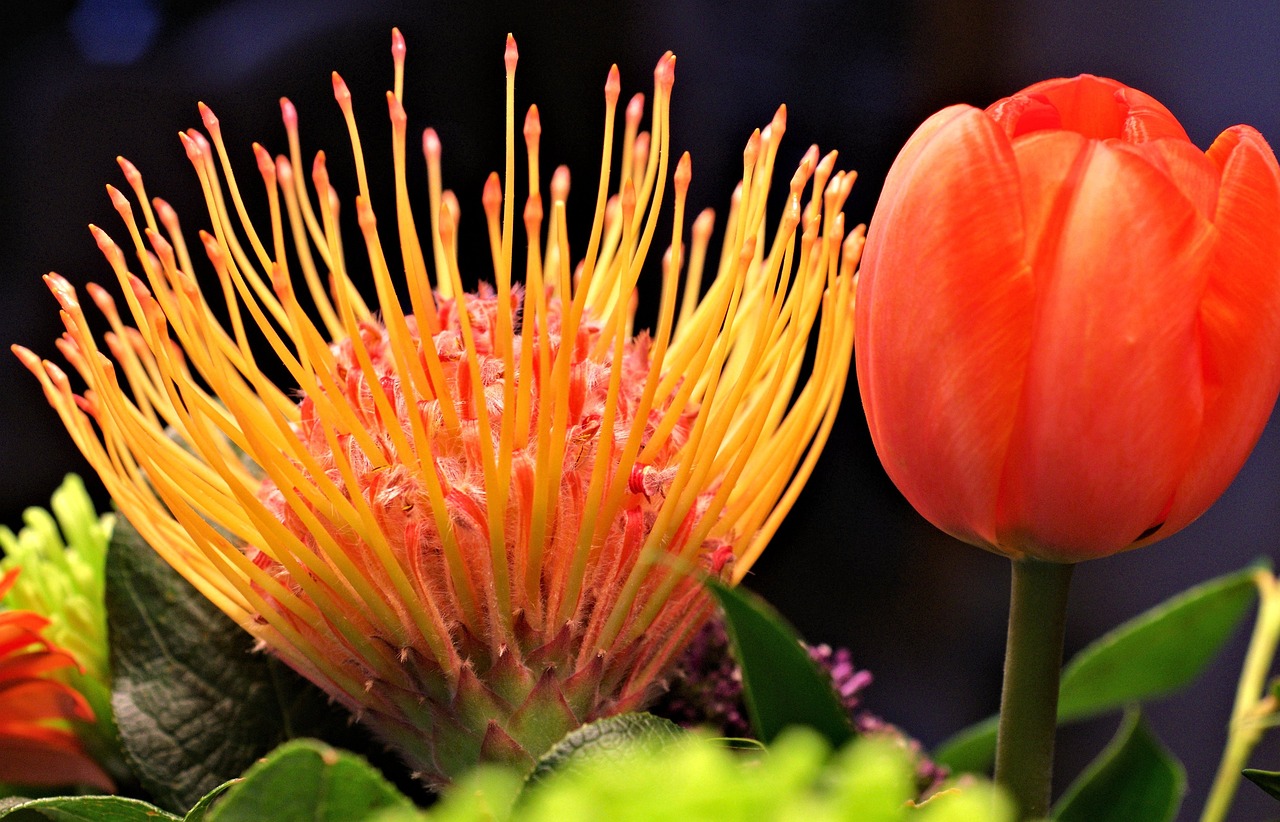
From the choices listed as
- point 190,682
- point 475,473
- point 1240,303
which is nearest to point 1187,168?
point 1240,303

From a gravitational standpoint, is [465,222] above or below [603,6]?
below

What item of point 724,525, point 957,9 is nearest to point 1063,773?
point 957,9

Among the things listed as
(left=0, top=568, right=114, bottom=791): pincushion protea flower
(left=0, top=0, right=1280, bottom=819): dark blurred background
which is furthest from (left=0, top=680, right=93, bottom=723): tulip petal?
(left=0, top=0, right=1280, bottom=819): dark blurred background

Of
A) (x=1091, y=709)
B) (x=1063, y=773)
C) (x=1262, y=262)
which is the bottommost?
(x=1063, y=773)

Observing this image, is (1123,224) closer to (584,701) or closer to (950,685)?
(584,701)

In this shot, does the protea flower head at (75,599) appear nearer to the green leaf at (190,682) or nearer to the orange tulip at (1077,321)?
the green leaf at (190,682)

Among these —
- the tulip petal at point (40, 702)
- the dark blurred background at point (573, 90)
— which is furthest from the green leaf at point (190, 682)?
the dark blurred background at point (573, 90)
